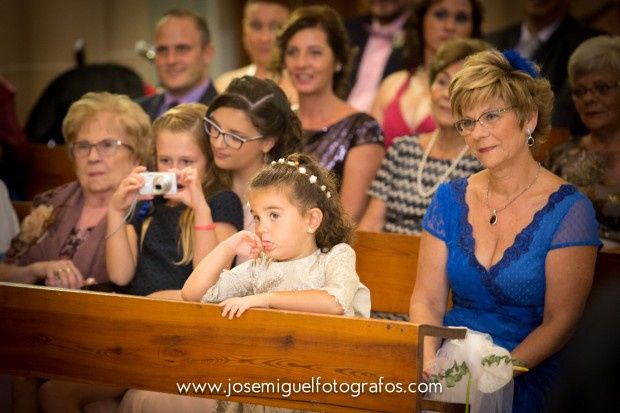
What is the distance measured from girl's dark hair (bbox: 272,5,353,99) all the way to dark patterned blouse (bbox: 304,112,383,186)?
346 mm

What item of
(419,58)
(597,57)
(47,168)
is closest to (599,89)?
(597,57)

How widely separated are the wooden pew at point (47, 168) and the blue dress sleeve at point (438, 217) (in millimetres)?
2179

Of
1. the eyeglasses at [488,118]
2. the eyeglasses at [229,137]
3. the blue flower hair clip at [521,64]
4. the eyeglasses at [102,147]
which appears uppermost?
the blue flower hair clip at [521,64]

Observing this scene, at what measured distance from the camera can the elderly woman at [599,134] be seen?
Result: 427 centimetres

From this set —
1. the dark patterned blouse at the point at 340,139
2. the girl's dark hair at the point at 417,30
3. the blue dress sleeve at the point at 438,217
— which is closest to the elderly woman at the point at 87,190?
the dark patterned blouse at the point at 340,139

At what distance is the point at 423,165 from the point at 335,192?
1.02 m

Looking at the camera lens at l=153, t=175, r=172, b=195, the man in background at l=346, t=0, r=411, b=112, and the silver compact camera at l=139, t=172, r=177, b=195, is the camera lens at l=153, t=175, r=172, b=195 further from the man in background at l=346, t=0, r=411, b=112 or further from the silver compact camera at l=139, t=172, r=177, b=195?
the man in background at l=346, t=0, r=411, b=112

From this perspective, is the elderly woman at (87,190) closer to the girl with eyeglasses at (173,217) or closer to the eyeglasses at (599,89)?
the girl with eyeglasses at (173,217)

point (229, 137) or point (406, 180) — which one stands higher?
point (229, 137)

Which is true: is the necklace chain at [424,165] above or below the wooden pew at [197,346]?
above

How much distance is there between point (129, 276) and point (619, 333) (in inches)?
81.7

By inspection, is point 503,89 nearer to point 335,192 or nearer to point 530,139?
point 530,139

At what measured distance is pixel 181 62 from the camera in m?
5.65

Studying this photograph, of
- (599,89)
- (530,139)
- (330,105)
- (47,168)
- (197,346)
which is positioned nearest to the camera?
(197,346)
